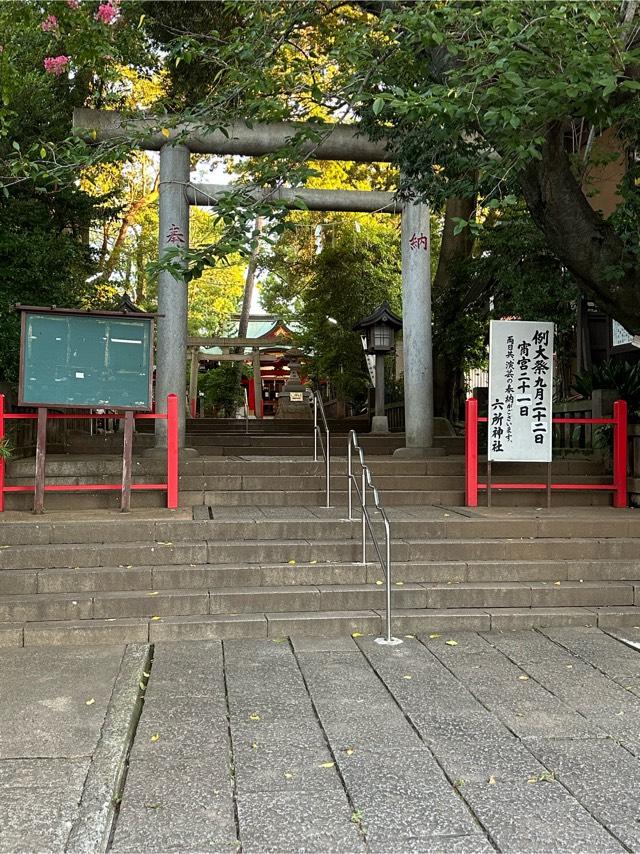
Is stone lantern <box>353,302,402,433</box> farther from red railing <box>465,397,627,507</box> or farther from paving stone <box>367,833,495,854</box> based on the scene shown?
paving stone <box>367,833,495,854</box>

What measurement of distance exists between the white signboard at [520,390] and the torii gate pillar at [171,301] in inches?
171

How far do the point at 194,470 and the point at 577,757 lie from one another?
20.5 ft

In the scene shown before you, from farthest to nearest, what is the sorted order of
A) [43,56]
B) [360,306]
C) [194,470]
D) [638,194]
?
[360,306], [43,56], [194,470], [638,194]

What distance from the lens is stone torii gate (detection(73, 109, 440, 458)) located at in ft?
34.2

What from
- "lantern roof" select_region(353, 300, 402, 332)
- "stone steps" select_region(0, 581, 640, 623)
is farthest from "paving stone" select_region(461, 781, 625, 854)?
"lantern roof" select_region(353, 300, 402, 332)

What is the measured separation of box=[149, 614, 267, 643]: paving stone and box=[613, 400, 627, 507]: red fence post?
4822mm

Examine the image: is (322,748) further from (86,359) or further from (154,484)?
(86,359)

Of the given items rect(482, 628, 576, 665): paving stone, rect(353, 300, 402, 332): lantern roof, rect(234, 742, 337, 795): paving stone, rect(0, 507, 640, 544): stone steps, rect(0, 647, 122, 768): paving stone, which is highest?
rect(353, 300, 402, 332): lantern roof

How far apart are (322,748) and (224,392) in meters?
24.2

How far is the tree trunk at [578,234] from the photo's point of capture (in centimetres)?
681

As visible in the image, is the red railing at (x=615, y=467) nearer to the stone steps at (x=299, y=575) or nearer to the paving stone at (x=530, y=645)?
the stone steps at (x=299, y=575)

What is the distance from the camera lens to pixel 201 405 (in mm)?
29422

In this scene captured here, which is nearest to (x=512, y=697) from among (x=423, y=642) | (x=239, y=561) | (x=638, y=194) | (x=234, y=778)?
(x=423, y=642)

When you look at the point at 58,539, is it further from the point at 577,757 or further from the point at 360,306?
the point at 360,306
